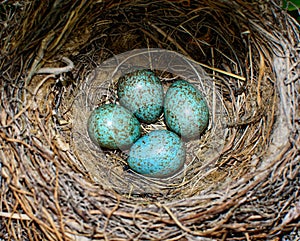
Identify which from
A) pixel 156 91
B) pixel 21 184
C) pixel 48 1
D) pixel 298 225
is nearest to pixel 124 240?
pixel 21 184

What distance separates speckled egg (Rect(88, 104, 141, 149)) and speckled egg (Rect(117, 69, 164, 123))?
46 millimetres

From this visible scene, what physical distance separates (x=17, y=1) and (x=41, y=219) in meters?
0.76

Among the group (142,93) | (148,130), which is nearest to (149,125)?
(148,130)

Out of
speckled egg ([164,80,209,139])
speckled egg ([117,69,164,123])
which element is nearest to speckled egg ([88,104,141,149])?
speckled egg ([117,69,164,123])

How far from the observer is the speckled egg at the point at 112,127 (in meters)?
1.96

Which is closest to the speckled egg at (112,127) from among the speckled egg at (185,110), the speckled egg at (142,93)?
the speckled egg at (142,93)

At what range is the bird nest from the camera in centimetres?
160

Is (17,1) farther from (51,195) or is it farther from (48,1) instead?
(51,195)

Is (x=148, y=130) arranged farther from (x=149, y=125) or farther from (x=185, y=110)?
(x=185, y=110)

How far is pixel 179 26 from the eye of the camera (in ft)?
6.64

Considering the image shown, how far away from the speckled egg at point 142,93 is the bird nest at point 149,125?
0.11 meters

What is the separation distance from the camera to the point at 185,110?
1979mm

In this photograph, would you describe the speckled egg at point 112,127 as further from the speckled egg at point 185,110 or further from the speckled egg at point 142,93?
the speckled egg at point 185,110

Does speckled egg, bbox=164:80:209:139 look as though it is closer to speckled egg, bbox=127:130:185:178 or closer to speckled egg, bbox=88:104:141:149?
speckled egg, bbox=127:130:185:178
